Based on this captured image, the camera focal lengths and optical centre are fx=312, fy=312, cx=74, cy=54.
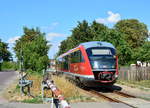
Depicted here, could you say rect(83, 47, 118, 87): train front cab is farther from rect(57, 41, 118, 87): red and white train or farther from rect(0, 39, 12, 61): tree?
rect(0, 39, 12, 61): tree

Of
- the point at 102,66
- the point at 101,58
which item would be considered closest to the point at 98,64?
the point at 102,66

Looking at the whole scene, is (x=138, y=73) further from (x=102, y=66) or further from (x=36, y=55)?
(x=102, y=66)

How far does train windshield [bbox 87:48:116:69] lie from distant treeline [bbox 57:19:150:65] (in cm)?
1900

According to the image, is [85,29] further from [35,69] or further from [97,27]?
[35,69]

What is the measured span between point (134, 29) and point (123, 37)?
1274 inches

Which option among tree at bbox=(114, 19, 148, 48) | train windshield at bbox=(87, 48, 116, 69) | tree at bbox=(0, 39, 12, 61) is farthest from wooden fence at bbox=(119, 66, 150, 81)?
tree at bbox=(0, 39, 12, 61)

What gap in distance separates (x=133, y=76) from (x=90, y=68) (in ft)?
39.1

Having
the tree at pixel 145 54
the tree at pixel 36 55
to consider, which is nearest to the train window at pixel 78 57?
the tree at pixel 36 55

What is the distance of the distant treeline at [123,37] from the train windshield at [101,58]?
62.3 ft

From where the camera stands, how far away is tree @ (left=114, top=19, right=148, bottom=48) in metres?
73.2

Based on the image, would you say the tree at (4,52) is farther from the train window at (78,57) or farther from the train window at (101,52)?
the train window at (101,52)

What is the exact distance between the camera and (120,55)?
41219 mm

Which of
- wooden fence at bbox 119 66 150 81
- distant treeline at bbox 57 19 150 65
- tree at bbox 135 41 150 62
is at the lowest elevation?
wooden fence at bbox 119 66 150 81

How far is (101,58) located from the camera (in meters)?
20.9
